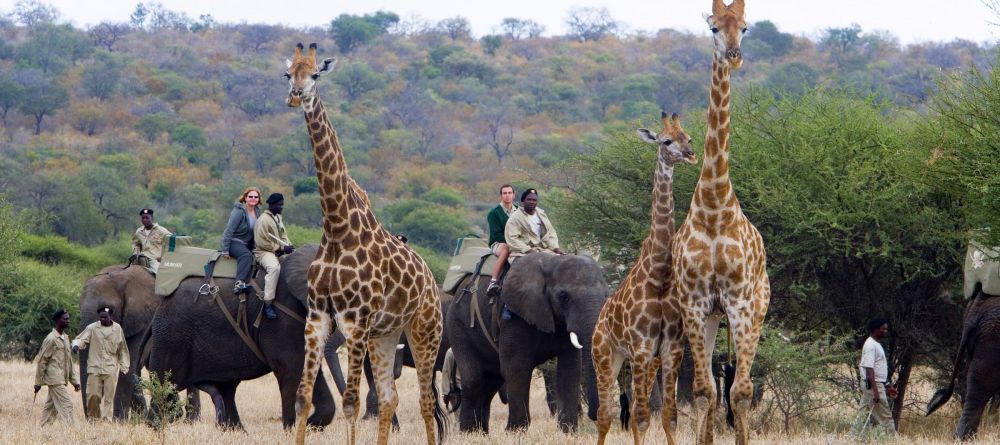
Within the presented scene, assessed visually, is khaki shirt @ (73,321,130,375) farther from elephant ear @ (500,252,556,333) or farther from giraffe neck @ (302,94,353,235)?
giraffe neck @ (302,94,353,235)

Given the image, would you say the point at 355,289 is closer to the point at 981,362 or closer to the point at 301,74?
the point at 301,74

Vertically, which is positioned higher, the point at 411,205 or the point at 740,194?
the point at 740,194

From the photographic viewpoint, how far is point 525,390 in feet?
49.8

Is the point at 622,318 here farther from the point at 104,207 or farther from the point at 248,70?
the point at 248,70

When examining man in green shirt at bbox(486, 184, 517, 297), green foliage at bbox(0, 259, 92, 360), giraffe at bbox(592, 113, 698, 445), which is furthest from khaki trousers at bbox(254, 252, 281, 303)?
green foliage at bbox(0, 259, 92, 360)

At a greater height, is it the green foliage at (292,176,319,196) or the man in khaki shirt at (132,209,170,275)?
the man in khaki shirt at (132,209,170,275)

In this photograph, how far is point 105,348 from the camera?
16422 millimetres

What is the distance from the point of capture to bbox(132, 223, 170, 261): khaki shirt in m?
18.3

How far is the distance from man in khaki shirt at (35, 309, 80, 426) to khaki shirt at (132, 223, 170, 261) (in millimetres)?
2072

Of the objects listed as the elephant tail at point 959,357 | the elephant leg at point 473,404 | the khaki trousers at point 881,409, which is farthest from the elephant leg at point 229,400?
the elephant tail at point 959,357

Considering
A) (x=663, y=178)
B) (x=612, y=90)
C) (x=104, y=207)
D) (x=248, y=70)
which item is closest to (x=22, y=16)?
(x=248, y=70)

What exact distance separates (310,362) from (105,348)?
19.1 feet

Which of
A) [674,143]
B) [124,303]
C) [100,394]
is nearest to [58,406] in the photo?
[100,394]

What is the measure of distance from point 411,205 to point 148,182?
16.3m
